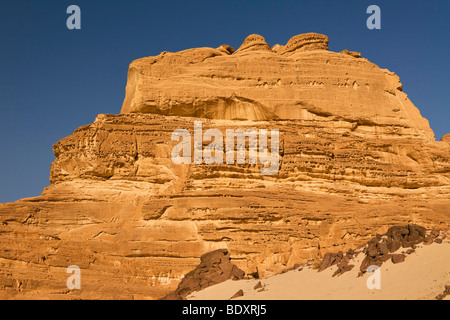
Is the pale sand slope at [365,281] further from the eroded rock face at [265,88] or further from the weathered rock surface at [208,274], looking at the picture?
the eroded rock face at [265,88]

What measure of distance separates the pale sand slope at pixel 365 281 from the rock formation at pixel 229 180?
4272 mm

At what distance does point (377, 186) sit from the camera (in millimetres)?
41906

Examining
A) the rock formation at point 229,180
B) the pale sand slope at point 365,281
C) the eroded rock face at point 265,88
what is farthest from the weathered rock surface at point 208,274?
the eroded rock face at point 265,88

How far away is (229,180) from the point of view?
130 feet

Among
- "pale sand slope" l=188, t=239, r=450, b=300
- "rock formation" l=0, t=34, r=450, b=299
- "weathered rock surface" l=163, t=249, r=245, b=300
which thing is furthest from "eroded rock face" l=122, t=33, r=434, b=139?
"pale sand slope" l=188, t=239, r=450, b=300

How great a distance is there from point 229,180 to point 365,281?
52.9 feet

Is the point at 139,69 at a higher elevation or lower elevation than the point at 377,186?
higher

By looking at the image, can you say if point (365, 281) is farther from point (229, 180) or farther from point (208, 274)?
point (229, 180)

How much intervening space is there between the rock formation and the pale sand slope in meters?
4.27

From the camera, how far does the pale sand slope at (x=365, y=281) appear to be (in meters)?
22.6

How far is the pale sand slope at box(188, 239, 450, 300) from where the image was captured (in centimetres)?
2261
